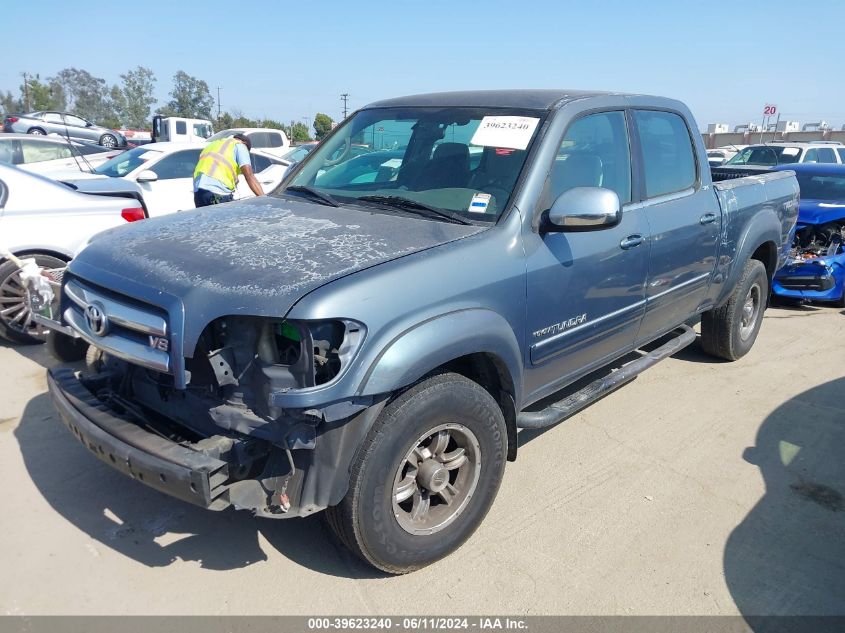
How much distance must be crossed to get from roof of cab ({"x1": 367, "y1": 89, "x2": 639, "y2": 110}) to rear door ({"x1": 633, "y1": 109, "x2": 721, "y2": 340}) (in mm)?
471

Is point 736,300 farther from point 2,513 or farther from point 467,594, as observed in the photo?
point 2,513

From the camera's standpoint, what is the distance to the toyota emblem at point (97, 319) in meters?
2.65

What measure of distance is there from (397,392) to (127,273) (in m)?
1.21

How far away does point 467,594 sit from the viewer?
2703mm

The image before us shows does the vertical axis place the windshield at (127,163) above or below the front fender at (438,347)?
above

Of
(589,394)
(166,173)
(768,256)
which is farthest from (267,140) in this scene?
(589,394)

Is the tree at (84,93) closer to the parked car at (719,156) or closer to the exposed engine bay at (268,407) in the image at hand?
the parked car at (719,156)

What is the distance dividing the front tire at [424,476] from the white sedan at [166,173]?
6339mm

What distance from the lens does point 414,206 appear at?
3.25m

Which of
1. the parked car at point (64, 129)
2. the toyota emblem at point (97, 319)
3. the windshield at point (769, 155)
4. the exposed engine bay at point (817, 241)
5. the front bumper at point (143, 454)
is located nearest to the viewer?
the front bumper at point (143, 454)

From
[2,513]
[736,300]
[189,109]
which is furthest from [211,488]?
[189,109]

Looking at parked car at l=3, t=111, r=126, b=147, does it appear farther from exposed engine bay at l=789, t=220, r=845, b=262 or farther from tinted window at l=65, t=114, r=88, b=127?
exposed engine bay at l=789, t=220, r=845, b=262

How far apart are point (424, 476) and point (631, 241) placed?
5.89 feet

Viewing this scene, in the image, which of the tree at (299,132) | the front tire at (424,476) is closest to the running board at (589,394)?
the front tire at (424,476)
